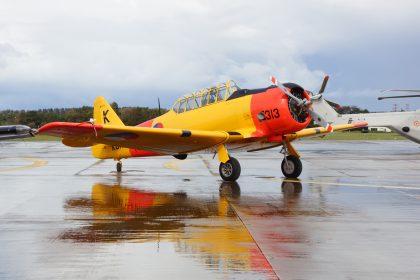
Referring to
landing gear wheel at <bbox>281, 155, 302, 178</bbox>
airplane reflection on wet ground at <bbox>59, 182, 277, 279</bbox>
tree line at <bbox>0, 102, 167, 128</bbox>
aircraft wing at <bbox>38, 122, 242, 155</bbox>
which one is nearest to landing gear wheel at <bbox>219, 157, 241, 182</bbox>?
aircraft wing at <bbox>38, 122, 242, 155</bbox>

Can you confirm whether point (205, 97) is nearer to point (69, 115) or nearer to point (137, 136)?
point (137, 136)

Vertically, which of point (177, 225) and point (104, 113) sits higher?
point (104, 113)

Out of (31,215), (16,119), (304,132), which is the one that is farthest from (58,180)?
(16,119)

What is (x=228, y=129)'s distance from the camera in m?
14.9

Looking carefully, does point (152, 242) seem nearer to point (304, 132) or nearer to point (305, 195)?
point (305, 195)

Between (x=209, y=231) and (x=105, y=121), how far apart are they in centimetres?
1233

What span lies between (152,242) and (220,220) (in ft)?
6.13

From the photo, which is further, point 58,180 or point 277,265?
point 58,180

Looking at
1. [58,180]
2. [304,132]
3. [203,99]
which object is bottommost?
[58,180]

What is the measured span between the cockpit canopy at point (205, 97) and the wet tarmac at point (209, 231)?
11.4 ft

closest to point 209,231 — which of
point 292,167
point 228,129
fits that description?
point 228,129

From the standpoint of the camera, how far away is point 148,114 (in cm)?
8294

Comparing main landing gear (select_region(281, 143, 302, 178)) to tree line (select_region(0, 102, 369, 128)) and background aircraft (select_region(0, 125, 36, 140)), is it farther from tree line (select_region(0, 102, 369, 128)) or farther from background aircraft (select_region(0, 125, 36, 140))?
tree line (select_region(0, 102, 369, 128))

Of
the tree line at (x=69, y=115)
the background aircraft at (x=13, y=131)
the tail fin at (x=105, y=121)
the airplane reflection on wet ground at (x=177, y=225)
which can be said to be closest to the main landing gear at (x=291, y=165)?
the airplane reflection on wet ground at (x=177, y=225)
